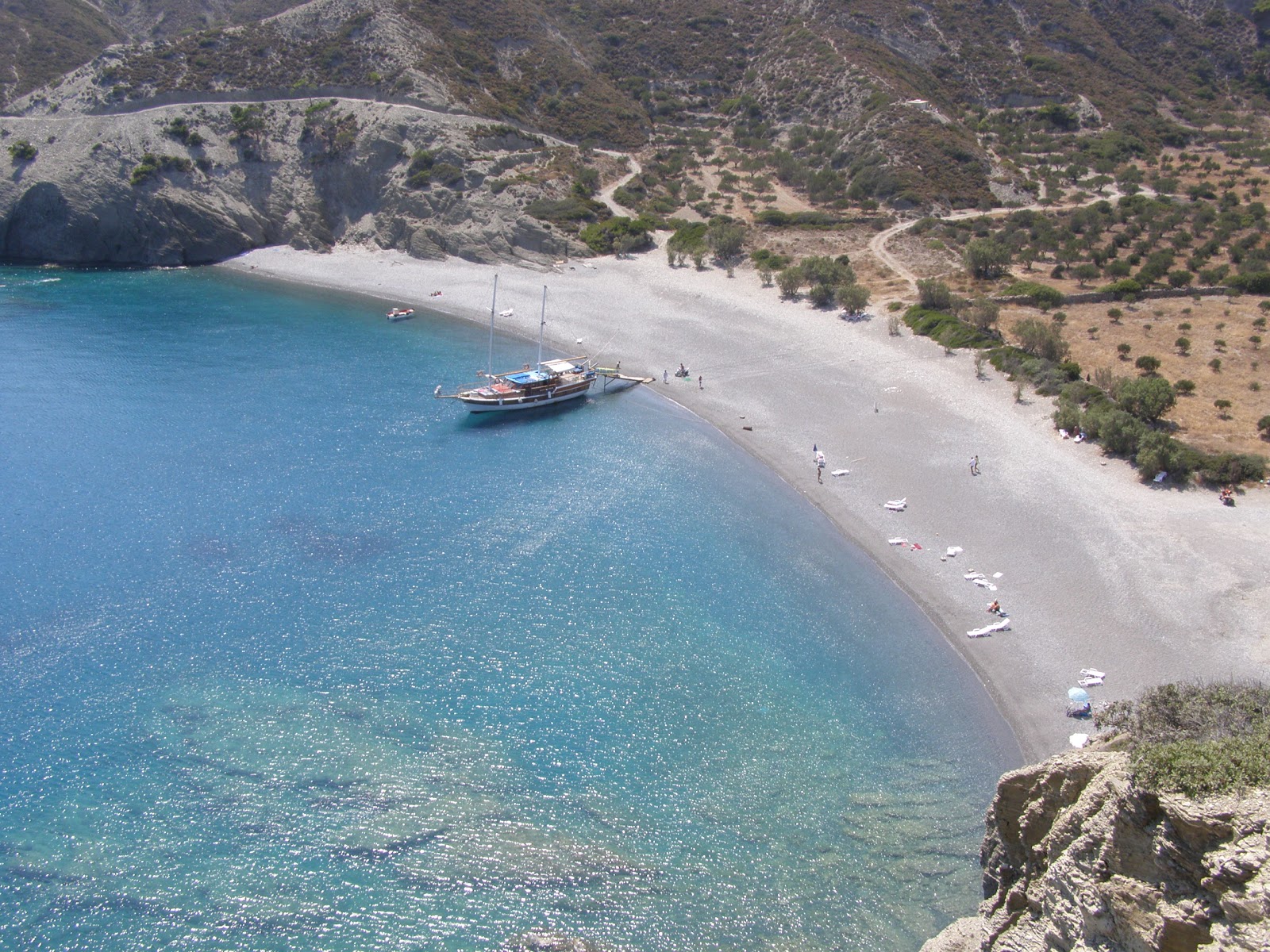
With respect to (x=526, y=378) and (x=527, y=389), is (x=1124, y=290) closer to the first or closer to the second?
(x=526, y=378)

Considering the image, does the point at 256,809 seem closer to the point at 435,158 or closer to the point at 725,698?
the point at 725,698

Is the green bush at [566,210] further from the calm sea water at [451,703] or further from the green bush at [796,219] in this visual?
the calm sea water at [451,703]

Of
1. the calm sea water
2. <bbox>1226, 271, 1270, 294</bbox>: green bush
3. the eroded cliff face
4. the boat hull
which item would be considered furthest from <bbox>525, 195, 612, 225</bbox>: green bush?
the eroded cliff face

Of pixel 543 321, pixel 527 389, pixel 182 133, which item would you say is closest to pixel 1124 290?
pixel 543 321

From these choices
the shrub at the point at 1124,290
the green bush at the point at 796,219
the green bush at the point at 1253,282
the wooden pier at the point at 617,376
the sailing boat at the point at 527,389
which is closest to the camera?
the sailing boat at the point at 527,389

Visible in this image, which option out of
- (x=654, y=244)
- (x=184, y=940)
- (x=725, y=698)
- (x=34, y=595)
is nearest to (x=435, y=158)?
(x=654, y=244)

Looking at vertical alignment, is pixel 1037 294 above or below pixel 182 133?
below

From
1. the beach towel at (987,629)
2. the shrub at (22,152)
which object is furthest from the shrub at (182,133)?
the beach towel at (987,629)
